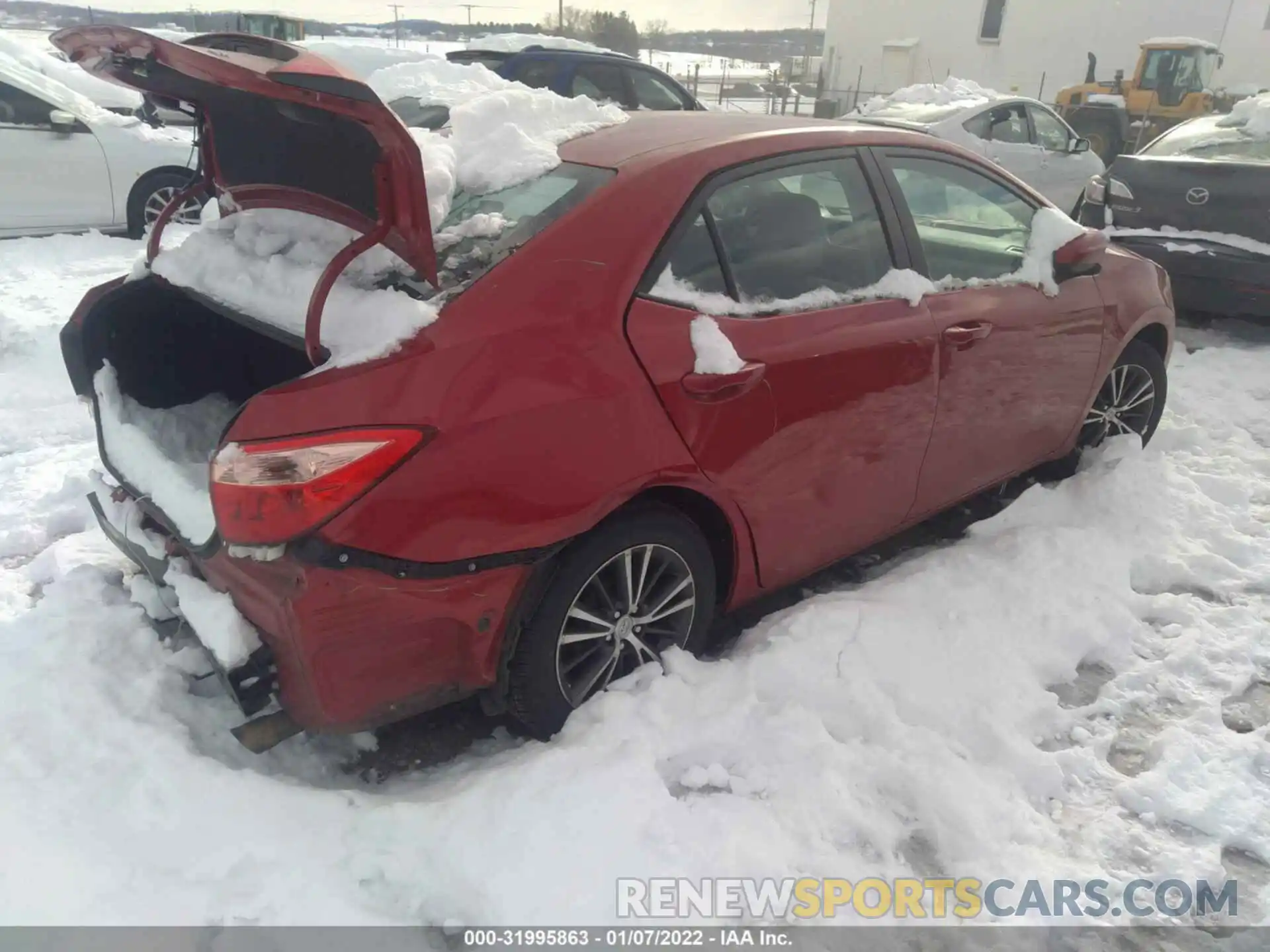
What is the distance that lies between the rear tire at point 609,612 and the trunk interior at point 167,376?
0.97 meters

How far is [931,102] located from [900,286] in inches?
424

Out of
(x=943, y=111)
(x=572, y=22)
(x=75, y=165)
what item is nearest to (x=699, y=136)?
(x=75, y=165)

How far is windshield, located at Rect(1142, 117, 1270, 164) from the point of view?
6.75 metres

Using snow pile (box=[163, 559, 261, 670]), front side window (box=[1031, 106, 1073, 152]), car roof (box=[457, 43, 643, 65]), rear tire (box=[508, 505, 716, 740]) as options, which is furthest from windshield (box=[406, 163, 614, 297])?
front side window (box=[1031, 106, 1073, 152])

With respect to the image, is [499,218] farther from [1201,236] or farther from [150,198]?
[150,198]

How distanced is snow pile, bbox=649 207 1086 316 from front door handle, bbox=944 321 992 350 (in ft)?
0.48

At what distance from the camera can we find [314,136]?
2254mm

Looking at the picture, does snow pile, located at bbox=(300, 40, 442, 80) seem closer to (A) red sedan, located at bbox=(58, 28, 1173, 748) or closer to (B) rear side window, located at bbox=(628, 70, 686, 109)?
(B) rear side window, located at bbox=(628, 70, 686, 109)

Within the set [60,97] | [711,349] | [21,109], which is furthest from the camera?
[60,97]

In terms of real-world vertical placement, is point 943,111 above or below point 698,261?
above

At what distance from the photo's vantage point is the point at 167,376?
120 inches

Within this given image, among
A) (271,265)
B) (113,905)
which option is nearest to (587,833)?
(113,905)

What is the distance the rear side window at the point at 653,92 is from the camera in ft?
31.5

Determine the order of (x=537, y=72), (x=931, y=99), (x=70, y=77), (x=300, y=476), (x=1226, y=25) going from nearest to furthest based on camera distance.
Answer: (x=300, y=476)
(x=537, y=72)
(x=70, y=77)
(x=931, y=99)
(x=1226, y=25)
